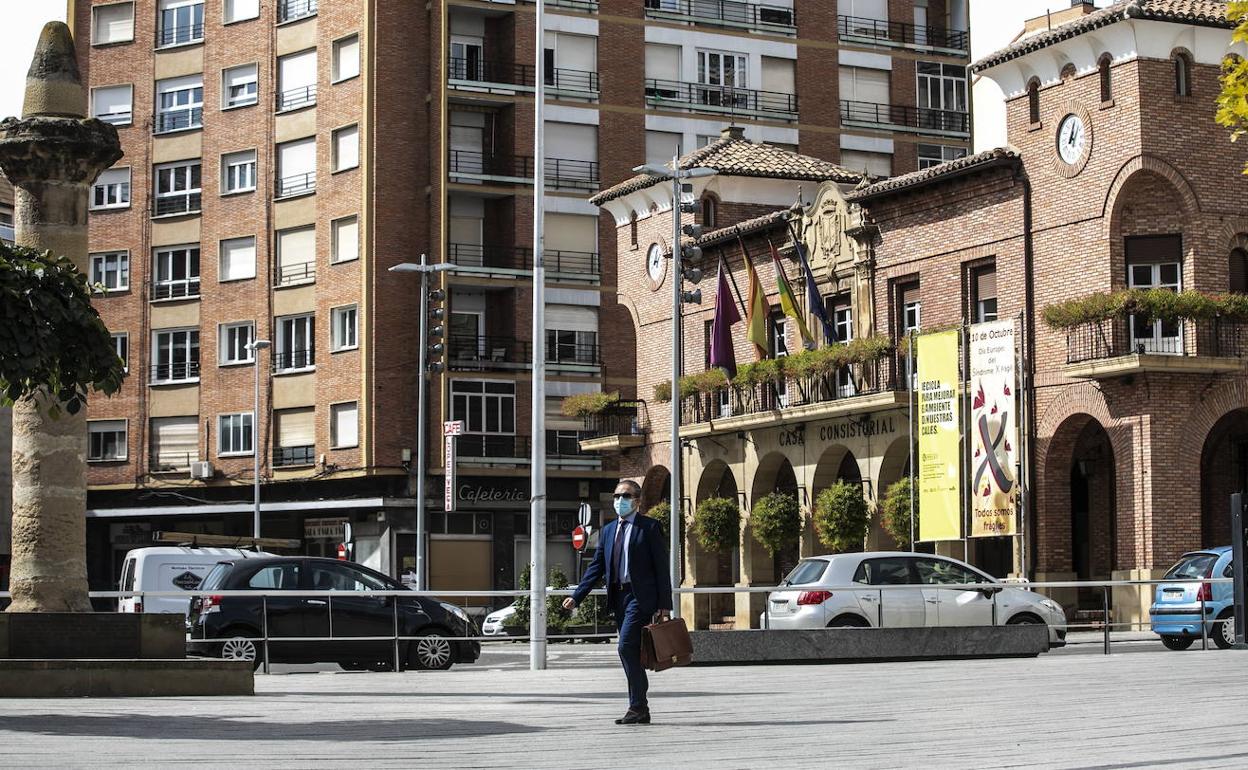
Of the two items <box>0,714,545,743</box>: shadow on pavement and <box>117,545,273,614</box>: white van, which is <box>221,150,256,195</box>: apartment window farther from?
<box>0,714,545,743</box>: shadow on pavement

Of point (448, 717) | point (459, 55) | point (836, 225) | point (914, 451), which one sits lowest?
point (448, 717)

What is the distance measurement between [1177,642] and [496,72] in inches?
1544

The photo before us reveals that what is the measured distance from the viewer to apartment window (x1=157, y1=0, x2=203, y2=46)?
67.9 meters

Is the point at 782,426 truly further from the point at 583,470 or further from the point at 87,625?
the point at 87,625

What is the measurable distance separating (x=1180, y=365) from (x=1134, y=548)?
3.61 m

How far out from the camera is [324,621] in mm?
25047

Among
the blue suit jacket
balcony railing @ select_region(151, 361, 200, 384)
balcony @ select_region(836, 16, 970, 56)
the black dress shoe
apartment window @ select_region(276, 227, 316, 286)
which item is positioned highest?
balcony @ select_region(836, 16, 970, 56)

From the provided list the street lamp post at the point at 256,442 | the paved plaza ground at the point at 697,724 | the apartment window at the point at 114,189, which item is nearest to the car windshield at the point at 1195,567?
the paved plaza ground at the point at 697,724

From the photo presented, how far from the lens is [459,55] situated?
207 feet

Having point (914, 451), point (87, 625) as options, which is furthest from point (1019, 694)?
point (914, 451)

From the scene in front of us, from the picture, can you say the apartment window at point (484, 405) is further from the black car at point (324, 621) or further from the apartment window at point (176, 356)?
the black car at point (324, 621)

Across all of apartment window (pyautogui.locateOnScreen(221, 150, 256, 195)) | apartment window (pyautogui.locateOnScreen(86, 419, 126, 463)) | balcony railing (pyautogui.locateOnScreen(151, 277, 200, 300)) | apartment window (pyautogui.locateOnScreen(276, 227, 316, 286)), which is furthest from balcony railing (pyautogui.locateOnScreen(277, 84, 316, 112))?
apartment window (pyautogui.locateOnScreen(86, 419, 126, 463))

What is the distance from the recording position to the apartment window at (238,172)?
6569 centimetres

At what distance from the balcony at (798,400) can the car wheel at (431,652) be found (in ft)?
60.1
